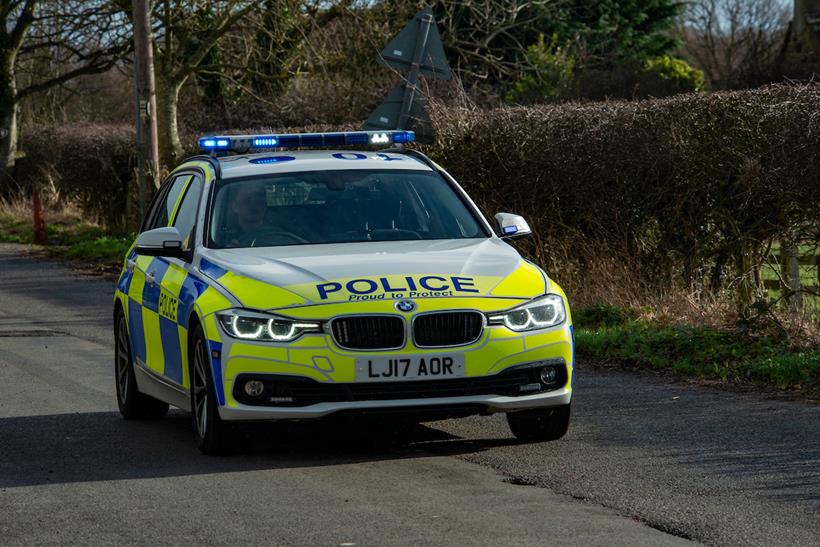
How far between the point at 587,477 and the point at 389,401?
1.06 m

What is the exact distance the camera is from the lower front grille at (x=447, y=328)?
26.4ft

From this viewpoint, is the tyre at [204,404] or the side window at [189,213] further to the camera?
the side window at [189,213]

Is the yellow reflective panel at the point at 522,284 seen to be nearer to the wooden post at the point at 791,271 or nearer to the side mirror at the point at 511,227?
the side mirror at the point at 511,227

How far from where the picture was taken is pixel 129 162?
31266 mm

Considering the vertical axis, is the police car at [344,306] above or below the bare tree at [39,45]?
above

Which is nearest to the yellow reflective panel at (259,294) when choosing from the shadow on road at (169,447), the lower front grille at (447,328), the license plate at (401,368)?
the license plate at (401,368)

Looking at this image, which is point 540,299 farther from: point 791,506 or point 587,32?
point 587,32

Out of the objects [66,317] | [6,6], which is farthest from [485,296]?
[6,6]

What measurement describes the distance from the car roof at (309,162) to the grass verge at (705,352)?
109 inches

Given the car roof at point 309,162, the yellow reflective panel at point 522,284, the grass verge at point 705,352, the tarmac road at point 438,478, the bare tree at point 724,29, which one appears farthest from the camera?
the bare tree at point 724,29

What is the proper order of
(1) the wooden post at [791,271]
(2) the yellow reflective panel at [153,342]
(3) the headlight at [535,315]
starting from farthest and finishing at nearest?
(1) the wooden post at [791,271], (2) the yellow reflective panel at [153,342], (3) the headlight at [535,315]

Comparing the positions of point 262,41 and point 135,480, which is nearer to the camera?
point 135,480

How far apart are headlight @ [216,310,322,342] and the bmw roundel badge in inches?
15.8

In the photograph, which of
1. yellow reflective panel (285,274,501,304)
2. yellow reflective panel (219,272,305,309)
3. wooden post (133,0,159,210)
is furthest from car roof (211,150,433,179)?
wooden post (133,0,159,210)
